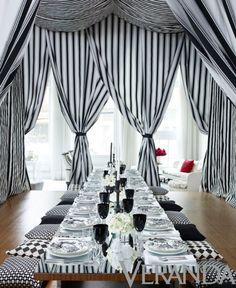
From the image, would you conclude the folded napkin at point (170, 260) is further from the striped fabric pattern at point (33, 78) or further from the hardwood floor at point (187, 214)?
the striped fabric pattern at point (33, 78)

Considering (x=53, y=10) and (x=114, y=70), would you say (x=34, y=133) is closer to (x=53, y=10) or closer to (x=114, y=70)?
(x=114, y=70)

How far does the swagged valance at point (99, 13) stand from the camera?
535 centimetres

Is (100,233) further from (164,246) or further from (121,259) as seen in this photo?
(164,246)

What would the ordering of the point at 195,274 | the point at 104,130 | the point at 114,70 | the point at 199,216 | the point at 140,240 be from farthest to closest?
1. the point at 104,130
2. the point at 114,70
3. the point at 199,216
4. the point at 140,240
5. the point at 195,274

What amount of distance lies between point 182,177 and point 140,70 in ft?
10.6

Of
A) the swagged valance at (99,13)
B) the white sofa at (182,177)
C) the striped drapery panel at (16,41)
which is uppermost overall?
the swagged valance at (99,13)

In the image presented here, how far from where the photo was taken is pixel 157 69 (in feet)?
22.6

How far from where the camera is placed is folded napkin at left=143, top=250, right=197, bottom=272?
1940 mm

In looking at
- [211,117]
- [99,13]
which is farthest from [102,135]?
[99,13]

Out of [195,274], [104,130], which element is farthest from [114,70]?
[195,274]

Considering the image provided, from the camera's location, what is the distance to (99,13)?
6129mm

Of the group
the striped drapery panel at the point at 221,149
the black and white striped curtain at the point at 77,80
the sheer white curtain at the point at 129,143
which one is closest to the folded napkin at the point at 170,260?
the striped drapery panel at the point at 221,149

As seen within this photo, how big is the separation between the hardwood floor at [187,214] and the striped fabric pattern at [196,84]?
1450 mm

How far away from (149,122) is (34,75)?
2.15 metres
